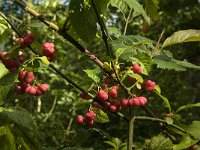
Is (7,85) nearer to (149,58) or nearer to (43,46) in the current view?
(43,46)

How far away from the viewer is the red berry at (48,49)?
1.51m

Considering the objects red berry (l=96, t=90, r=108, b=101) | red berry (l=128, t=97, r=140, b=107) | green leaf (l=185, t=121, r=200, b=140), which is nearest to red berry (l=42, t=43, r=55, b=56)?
red berry (l=96, t=90, r=108, b=101)

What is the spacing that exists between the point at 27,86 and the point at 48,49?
23 cm

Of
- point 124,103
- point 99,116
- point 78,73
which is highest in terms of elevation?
point 124,103

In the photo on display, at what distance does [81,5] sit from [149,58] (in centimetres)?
43

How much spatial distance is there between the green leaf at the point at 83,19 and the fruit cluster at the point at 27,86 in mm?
267

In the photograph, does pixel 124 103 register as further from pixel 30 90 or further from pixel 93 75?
pixel 30 90

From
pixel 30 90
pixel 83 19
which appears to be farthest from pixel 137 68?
pixel 30 90

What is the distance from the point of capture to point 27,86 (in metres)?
1.65

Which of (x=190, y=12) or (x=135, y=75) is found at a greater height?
(x=135, y=75)

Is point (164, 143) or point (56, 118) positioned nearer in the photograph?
point (164, 143)

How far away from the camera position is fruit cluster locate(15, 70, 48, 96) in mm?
1549

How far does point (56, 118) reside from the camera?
24.0ft

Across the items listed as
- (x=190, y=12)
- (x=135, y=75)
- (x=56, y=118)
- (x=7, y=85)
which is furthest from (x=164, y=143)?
(x=190, y=12)
